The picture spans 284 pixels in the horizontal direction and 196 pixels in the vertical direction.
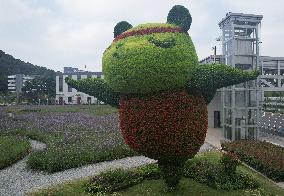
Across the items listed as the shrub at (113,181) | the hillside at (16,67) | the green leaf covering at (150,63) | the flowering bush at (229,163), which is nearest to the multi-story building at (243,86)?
the flowering bush at (229,163)

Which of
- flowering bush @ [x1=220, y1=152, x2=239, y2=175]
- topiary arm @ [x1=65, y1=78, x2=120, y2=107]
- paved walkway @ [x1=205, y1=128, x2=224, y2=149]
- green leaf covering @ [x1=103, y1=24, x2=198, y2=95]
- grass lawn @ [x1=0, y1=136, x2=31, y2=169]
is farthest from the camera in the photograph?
paved walkway @ [x1=205, y1=128, x2=224, y2=149]

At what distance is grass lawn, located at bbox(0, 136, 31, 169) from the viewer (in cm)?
1639

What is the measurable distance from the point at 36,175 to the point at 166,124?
24.4 ft

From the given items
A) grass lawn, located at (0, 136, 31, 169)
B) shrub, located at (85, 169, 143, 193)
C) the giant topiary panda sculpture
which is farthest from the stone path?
the giant topiary panda sculpture

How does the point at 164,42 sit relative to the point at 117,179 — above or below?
above

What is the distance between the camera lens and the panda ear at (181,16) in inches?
401

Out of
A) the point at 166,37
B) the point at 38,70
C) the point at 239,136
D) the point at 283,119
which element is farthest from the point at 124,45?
the point at 38,70

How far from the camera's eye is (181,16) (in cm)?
1027

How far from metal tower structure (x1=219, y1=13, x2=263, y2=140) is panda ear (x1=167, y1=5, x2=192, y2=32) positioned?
12.8 m

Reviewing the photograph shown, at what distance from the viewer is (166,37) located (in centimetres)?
970

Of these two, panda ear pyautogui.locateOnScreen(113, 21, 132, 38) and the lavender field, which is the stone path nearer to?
the lavender field

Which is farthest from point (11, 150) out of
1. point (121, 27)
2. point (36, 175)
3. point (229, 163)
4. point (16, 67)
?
point (16, 67)

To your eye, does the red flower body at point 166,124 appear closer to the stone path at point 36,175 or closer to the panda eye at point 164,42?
the panda eye at point 164,42

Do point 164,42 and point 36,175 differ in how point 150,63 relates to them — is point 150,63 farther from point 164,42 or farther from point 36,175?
point 36,175
